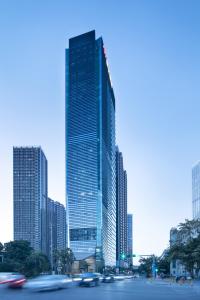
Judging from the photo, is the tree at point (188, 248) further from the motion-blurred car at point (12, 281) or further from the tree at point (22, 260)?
the motion-blurred car at point (12, 281)

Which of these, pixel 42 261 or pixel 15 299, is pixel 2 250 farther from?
pixel 15 299

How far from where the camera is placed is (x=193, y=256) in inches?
3332

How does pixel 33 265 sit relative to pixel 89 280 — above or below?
below

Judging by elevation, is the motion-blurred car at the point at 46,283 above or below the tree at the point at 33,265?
above

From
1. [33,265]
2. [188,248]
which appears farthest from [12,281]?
[33,265]

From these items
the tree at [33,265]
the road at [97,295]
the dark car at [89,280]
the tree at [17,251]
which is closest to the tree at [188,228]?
the tree at [33,265]

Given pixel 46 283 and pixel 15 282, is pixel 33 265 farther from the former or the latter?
pixel 46 283

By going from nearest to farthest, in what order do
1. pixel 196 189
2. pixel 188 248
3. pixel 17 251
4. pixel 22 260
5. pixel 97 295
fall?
pixel 97 295, pixel 188 248, pixel 22 260, pixel 17 251, pixel 196 189

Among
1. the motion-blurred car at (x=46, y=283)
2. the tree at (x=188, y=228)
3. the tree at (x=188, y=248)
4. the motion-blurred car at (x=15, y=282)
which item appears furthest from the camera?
the tree at (x=188, y=228)

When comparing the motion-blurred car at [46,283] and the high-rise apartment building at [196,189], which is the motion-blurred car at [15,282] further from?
the high-rise apartment building at [196,189]

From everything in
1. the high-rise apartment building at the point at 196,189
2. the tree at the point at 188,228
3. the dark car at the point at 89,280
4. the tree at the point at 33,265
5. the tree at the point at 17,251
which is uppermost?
the high-rise apartment building at the point at 196,189

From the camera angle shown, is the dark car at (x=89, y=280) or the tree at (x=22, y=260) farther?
the tree at (x=22, y=260)

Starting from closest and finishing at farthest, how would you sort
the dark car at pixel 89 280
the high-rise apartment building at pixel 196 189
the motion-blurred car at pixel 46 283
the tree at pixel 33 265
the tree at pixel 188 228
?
the motion-blurred car at pixel 46 283 < the dark car at pixel 89 280 < the tree at pixel 188 228 < the tree at pixel 33 265 < the high-rise apartment building at pixel 196 189

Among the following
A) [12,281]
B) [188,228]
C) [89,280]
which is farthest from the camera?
[188,228]
